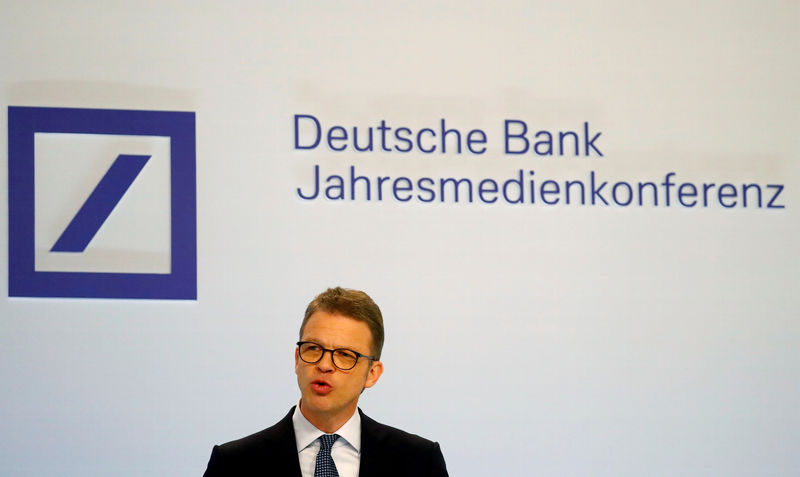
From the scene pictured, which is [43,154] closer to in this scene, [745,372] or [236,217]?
[236,217]

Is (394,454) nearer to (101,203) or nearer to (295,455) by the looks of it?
(295,455)

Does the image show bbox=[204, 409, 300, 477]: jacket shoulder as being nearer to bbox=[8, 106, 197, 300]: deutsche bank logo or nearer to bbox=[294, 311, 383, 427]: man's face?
bbox=[294, 311, 383, 427]: man's face

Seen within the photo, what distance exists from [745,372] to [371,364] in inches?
106

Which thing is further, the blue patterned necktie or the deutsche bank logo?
the deutsche bank logo

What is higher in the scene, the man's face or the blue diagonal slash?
the blue diagonal slash

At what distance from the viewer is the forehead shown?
7.76 ft

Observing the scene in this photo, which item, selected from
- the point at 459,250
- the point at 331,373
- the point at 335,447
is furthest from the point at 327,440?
the point at 459,250

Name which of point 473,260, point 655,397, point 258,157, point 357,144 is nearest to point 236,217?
point 258,157

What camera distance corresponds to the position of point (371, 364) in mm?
2469

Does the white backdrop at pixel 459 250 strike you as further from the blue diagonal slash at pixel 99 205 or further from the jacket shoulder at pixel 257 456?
the jacket shoulder at pixel 257 456

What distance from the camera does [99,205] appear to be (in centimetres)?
419

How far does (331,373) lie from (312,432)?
5.4 inches

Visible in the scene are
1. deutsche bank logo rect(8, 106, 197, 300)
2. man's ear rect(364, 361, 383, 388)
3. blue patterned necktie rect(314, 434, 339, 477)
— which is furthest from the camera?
deutsche bank logo rect(8, 106, 197, 300)

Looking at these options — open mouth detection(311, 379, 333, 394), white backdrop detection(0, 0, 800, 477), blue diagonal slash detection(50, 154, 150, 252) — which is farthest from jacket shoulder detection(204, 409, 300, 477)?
blue diagonal slash detection(50, 154, 150, 252)
